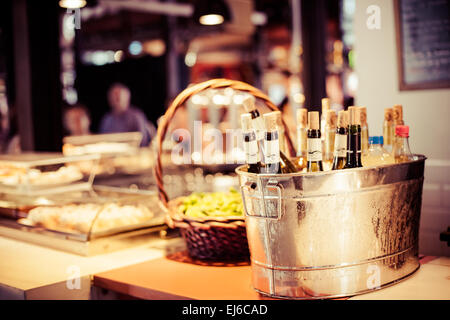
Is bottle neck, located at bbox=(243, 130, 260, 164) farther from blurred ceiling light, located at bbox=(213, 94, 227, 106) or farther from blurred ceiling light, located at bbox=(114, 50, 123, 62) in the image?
blurred ceiling light, located at bbox=(114, 50, 123, 62)

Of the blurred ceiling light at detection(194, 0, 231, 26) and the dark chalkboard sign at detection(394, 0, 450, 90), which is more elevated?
the blurred ceiling light at detection(194, 0, 231, 26)

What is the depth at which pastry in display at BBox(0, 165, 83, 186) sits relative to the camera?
280 cm

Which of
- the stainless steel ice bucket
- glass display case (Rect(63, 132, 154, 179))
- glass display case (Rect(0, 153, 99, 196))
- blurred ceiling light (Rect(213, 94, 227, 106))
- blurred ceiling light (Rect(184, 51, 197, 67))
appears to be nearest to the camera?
the stainless steel ice bucket

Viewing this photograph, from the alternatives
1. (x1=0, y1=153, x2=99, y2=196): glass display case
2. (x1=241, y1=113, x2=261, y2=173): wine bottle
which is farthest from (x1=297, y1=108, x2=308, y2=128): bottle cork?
(x1=0, y1=153, x2=99, y2=196): glass display case

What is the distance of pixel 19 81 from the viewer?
176 inches

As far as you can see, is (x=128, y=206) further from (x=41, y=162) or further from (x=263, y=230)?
(x=263, y=230)

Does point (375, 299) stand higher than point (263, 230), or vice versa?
point (263, 230)

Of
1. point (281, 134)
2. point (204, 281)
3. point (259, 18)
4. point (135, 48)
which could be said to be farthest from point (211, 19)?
point (135, 48)

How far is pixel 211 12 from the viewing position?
13.0ft

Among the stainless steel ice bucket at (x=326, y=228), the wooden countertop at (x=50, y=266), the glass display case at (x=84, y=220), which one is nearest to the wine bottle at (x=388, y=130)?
the stainless steel ice bucket at (x=326, y=228)

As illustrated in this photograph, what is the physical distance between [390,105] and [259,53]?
9088 millimetres

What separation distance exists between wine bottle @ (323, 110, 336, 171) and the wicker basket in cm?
35

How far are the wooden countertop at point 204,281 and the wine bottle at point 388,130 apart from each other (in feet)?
1.43

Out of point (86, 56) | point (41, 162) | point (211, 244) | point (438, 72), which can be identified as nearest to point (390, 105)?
point (438, 72)
